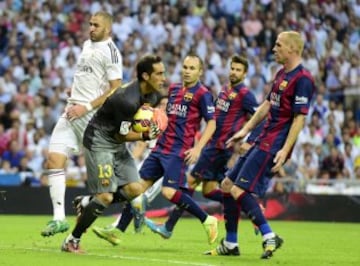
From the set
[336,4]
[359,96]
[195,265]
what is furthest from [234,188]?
[336,4]

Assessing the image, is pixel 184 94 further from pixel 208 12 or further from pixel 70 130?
pixel 208 12

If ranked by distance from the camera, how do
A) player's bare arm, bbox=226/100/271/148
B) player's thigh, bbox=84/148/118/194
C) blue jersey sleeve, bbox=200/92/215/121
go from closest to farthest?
player's thigh, bbox=84/148/118/194, player's bare arm, bbox=226/100/271/148, blue jersey sleeve, bbox=200/92/215/121

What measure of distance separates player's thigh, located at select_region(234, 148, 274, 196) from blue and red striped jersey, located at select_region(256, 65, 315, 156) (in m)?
0.09

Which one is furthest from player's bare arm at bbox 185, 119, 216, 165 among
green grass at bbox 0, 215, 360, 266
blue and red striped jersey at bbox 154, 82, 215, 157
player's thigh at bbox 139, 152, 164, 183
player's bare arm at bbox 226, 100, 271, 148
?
player's bare arm at bbox 226, 100, 271, 148

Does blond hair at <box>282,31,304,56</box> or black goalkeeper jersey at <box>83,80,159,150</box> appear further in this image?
blond hair at <box>282,31,304,56</box>

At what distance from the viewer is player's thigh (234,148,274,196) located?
1171 cm

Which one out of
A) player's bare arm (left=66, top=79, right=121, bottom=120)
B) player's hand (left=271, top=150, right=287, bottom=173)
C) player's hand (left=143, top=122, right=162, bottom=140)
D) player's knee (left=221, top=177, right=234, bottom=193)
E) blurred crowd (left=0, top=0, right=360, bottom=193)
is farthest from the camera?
blurred crowd (left=0, top=0, right=360, bottom=193)

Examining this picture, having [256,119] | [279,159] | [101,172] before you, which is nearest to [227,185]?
[256,119]

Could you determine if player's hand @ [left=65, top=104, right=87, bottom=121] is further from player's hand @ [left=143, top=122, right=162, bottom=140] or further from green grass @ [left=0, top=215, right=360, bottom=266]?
player's hand @ [left=143, top=122, right=162, bottom=140]

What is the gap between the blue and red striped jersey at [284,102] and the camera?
458 inches

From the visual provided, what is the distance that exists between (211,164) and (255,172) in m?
4.00

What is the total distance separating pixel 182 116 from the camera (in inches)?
555

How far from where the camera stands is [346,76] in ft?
89.1

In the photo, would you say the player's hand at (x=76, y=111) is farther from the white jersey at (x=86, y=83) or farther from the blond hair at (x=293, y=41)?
the blond hair at (x=293, y=41)
